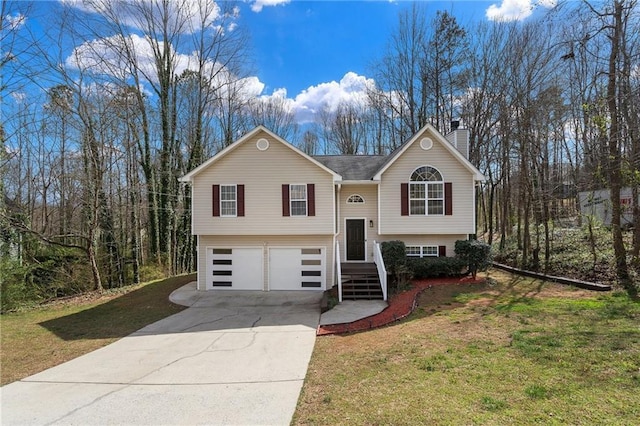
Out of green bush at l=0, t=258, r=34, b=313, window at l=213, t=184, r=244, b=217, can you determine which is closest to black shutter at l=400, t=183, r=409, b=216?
window at l=213, t=184, r=244, b=217

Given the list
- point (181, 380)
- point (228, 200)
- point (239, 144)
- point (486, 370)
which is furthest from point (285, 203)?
point (486, 370)

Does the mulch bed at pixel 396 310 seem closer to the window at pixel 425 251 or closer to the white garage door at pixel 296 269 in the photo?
the window at pixel 425 251

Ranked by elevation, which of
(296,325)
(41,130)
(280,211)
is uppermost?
(41,130)

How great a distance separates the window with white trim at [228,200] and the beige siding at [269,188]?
0.24m

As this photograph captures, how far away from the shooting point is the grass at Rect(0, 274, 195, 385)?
7180 millimetres

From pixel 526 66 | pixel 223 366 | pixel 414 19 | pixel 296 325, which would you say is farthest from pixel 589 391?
pixel 414 19

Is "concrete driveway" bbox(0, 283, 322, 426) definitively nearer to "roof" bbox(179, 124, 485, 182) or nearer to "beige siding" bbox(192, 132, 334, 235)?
"beige siding" bbox(192, 132, 334, 235)

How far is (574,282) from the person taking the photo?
12.2m

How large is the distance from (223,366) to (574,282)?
42.3 feet

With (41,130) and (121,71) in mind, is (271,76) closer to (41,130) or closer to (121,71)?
(121,71)

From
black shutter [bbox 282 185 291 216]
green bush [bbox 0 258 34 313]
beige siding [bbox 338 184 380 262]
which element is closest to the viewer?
green bush [bbox 0 258 34 313]

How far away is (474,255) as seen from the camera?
43.9ft

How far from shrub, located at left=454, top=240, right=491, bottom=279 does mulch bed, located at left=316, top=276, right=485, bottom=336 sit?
548 mm

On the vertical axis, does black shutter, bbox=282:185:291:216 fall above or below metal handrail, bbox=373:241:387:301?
above
